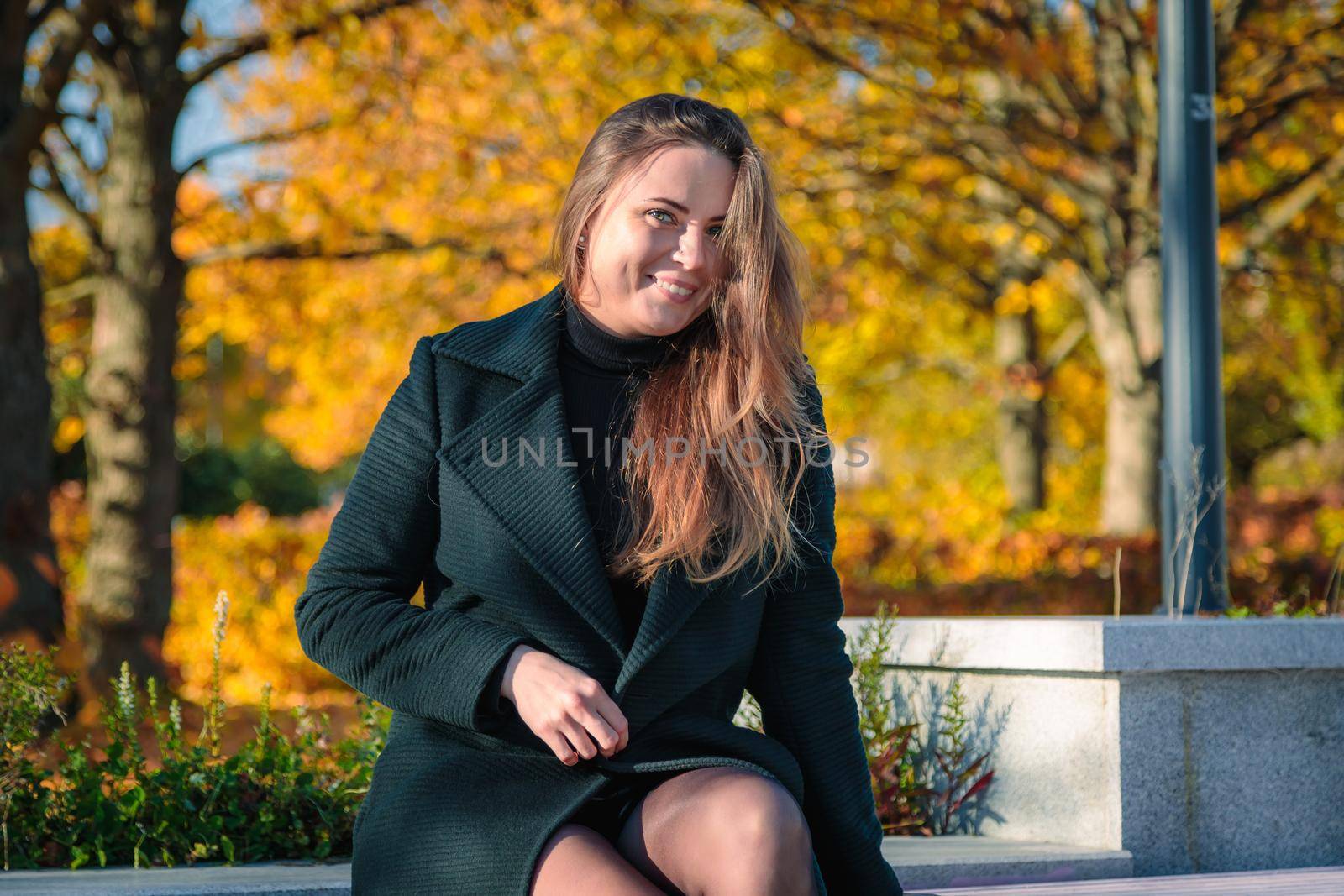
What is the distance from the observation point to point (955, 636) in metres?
4.14

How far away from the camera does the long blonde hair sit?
2.39 meters

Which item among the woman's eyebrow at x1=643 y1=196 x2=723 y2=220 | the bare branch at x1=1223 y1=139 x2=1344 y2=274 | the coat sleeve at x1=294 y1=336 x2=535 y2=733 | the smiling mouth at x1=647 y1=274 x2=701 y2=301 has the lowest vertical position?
the coat sleeve at x1=294 y1=336 x2=535 y2=733

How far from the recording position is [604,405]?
2.55m

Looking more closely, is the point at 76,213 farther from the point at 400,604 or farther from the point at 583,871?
the point at 583,871

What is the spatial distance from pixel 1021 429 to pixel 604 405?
12.4 m

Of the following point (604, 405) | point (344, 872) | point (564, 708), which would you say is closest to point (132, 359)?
point (344, 872)

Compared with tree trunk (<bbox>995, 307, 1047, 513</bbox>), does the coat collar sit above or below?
below

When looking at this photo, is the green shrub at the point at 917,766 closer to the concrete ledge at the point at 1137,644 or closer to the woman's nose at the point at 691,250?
the concrete ledge at the point at 1137,644

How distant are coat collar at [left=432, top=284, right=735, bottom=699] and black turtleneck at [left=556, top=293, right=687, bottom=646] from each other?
0.04 m

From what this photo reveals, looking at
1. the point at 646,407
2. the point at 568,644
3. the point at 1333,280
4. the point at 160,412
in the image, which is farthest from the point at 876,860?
the point at 1333,280

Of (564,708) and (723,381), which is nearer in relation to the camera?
(564,708)

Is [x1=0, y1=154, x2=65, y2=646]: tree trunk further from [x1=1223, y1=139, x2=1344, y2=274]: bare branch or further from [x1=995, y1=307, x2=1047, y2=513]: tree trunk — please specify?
[x1=995, y1=307, x2=1047, y2=513]: tree trunk

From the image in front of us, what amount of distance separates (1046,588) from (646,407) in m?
7.55

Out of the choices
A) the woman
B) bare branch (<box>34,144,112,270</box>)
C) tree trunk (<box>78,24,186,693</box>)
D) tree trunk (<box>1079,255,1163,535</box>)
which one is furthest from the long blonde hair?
tree trunk (<box>1079,255,1163,535</box>)
